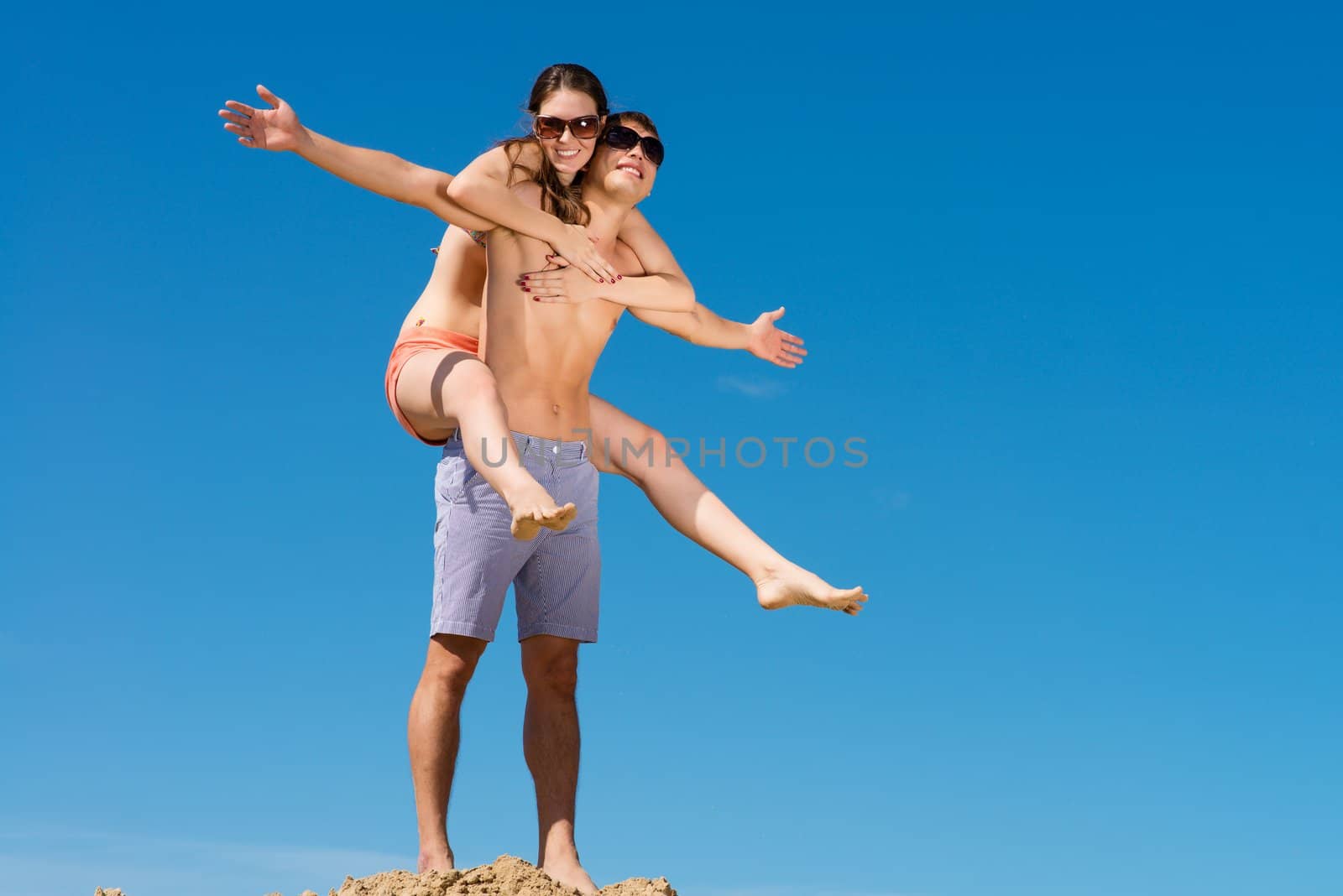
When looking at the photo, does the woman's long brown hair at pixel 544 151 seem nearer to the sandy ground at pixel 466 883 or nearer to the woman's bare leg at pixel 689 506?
the woman's bare leg at pixel 689 506

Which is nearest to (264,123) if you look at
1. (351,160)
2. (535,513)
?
(351,160)

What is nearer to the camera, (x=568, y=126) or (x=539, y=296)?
(x=539, y=296)

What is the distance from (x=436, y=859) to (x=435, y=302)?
2844 mm

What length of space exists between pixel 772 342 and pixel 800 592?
5.98 feet

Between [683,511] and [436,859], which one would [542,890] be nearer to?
[436,859]

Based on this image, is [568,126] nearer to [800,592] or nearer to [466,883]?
[800,592]

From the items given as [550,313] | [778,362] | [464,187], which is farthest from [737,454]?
[464,187]

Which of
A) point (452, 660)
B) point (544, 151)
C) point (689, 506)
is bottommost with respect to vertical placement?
point (452, 660)

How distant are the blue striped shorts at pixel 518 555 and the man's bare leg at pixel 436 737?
152 mm

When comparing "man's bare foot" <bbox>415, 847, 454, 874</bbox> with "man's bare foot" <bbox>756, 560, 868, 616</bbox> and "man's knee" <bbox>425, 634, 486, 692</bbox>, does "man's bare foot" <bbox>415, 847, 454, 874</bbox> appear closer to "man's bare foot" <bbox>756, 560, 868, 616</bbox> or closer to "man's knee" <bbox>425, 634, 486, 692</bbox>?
"man's knee" <bbox>425, 634, 486, 692</bbox>

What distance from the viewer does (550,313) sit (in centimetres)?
657

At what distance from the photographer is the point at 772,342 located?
7.61 metres

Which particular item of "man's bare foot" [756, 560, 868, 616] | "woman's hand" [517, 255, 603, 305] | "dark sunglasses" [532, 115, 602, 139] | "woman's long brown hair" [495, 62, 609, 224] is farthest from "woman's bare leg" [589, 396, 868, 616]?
"dark sunglasses" [532, 115, 602, 139]

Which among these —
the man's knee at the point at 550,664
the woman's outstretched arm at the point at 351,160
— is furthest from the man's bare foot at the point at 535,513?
the woman's outstretched arm at the point at 351,160
